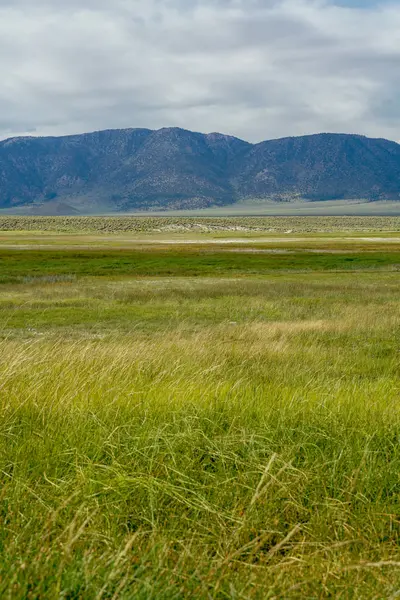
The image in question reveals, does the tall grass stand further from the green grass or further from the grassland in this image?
the green grass

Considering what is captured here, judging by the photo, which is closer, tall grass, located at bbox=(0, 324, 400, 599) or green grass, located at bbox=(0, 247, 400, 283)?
tall grass, located at bbox=(0, 324, 400, 599)

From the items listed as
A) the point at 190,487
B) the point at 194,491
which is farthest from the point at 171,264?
the point at 194,491

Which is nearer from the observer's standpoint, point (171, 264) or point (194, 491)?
point (194, 491)

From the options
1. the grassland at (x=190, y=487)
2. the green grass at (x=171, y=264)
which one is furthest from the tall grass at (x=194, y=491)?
the green grass at (x=171, y=264)

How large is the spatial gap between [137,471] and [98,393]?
7.83ft

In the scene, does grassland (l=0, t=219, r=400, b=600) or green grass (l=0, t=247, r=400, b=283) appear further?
green grass (l=0, t=247, r=400, b=283)

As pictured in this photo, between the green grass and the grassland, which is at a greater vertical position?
the grassland

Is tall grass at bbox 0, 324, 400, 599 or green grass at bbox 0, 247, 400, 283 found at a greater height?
tall grass at bbox 0, 324, 400, 599

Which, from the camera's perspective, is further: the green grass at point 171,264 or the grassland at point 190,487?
the green grass at point 171,264

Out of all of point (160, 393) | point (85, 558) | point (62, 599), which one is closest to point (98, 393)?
point (160, 393)

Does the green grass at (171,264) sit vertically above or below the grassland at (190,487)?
below

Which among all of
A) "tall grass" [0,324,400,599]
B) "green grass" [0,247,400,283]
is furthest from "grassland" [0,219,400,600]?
"green grass" [0,247,400,283]

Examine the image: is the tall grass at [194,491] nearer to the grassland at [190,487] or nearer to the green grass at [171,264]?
the grassland at [190,487]

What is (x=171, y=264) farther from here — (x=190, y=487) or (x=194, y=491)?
(x=194, y=491)
